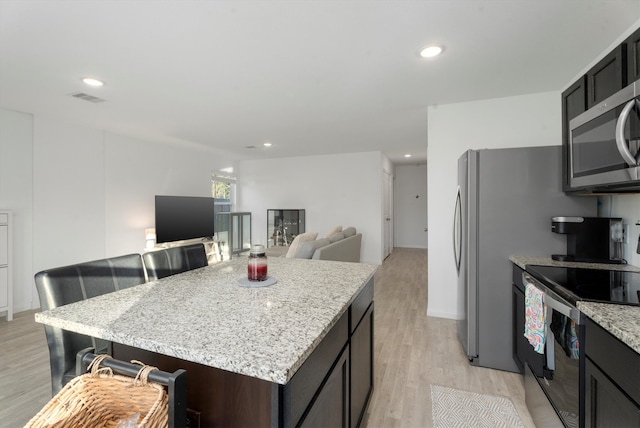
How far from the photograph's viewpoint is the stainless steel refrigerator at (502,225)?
2.18 metres

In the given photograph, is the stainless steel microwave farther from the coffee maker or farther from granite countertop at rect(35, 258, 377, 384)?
granite countertop at rect(35, 258, 377, 384)

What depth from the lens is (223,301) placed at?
122 cm

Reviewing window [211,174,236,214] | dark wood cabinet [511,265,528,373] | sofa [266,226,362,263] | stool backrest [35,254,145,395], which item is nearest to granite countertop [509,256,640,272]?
dark wood cabinet [511,265,528,373]

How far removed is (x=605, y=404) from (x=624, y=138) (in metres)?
1.11

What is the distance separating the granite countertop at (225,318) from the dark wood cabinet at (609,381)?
3.04 feet

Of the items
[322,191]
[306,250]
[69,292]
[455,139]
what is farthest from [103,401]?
[322,191]

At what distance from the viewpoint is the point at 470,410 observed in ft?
6.12

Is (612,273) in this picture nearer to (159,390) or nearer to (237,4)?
(159,390)

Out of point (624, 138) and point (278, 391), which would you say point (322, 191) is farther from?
point (278, 391)

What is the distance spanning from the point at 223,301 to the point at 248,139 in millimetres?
4332

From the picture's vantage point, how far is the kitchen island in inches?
31.8

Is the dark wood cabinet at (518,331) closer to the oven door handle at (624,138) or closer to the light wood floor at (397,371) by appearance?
the light wood floor at (397,371)

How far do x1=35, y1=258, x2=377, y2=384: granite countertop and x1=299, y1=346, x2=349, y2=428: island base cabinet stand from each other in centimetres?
26

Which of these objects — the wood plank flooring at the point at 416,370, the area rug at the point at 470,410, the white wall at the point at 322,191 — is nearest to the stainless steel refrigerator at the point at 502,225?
the wood plank flooring at the point at 416,370
